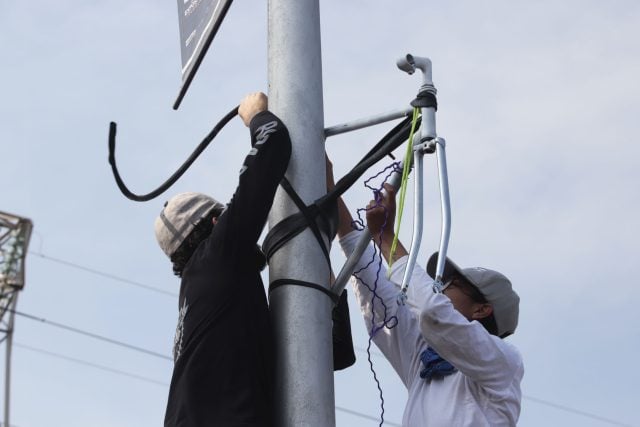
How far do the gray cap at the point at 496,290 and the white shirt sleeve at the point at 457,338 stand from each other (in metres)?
0.46

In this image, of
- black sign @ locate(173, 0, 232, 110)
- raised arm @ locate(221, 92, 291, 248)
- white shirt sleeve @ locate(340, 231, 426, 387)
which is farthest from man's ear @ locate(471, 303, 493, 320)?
black sign @ locate(173, 0, 232, 110)

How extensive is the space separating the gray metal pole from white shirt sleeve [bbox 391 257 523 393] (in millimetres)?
328

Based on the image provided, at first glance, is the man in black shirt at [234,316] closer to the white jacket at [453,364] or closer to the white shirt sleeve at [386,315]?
the white jacket at [453,364]

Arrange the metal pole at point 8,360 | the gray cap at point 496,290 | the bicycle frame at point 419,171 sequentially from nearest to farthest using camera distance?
1. the bicycle frame at point 419,171
2. the gray cap at point 496,290
3. the metal pole at point 8,360

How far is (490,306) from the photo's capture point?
4.42 metres

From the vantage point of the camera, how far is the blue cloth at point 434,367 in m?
4.11

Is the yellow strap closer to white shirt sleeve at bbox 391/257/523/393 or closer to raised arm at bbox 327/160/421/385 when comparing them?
white shirt sleeve at bbox 391/257/523/393

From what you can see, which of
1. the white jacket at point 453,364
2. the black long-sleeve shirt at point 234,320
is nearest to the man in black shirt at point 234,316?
the black long-sleeve shirt at point 234,320

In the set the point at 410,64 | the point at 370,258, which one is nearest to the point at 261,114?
the point at 410,64

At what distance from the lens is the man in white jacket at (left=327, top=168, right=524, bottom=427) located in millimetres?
3764

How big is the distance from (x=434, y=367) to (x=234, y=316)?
936mm

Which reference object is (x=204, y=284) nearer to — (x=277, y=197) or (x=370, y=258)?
(x=277, y=197)

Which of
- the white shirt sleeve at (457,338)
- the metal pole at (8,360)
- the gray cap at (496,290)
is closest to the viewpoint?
the white shirt sleeve at (457,338)

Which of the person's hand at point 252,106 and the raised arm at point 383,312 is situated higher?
the person's hand at point 252,106
